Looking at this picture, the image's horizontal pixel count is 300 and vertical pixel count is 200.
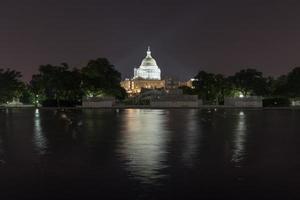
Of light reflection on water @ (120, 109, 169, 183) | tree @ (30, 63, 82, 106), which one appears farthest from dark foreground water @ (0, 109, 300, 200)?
tree @ (30, 63, 82, 106)

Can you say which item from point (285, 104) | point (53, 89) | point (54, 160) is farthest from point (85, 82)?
point (54, 160)

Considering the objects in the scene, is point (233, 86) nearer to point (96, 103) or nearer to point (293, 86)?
point (293, 86)

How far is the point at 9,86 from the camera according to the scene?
342 ft

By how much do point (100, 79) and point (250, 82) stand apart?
98.2 feet

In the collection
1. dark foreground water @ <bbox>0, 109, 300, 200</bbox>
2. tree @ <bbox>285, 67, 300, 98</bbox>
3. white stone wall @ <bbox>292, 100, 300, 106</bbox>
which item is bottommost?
dark foreground water @ <bbox>0, 109, 300, 200</bbox>

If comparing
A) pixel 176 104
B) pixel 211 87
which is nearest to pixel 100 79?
pixel 176 104

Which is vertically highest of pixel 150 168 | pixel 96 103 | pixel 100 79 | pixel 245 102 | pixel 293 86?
pixel 100 79

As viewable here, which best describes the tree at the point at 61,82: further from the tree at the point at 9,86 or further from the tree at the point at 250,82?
the tree at the point at 250,82

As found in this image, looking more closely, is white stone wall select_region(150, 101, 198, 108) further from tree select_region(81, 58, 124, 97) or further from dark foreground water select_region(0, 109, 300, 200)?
dark foreground water select_region(0, 109, 300, 200)

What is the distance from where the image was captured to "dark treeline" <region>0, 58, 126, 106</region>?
321 ft

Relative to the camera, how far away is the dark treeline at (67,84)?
97875 millimetres

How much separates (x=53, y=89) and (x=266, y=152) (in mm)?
84525

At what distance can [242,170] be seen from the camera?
1484cm

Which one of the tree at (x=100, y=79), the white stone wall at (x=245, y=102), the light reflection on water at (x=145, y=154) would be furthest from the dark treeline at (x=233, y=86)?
the light reflection on water at (x=145, y=154)
